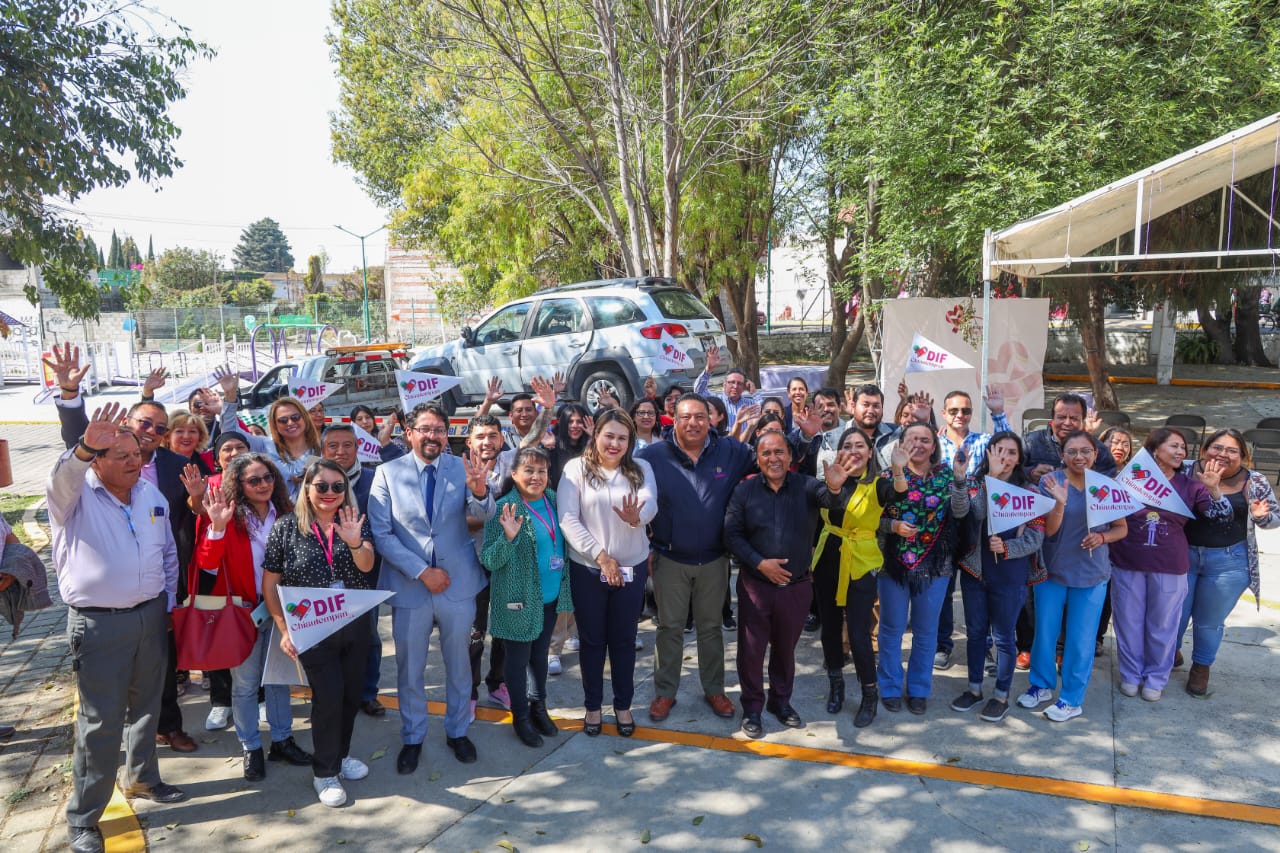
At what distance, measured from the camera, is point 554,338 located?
11.9 m

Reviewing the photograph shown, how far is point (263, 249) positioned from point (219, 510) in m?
130

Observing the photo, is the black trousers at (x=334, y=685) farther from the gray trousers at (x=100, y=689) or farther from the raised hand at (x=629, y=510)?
the raised hand at (x=629, y=510)

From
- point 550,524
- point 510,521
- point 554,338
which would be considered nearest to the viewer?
point 510,521

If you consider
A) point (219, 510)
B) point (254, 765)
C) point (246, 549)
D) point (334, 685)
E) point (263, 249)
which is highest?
point (263, 249)

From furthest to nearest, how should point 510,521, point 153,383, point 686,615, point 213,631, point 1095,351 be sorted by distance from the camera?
point 1095,351 → point 153,383 → point 686,615 → point 510,521 → point 213,631

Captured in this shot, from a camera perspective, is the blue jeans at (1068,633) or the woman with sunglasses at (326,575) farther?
Result: the blue jeans at (1068,633)

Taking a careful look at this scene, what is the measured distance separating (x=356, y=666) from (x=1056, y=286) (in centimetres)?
1357

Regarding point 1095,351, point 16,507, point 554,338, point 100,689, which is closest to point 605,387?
point 554,338

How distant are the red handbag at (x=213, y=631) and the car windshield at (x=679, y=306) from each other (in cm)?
750

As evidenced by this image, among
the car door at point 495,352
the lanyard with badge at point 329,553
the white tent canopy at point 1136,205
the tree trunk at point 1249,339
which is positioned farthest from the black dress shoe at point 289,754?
the tree trunk at point 1249,339

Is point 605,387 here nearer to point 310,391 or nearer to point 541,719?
point 310,391

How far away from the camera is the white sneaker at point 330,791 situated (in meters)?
4.23

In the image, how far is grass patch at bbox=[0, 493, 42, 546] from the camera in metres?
9.81

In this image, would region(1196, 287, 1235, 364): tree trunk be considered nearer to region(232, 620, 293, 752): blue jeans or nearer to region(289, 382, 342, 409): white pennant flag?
region(289, 382, 342, 409): white pennant flag
